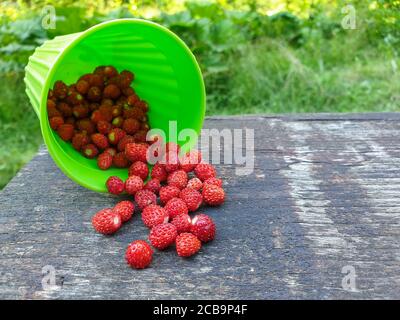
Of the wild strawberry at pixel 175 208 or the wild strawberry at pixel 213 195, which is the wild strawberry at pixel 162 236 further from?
the wild strawberry at pixel 213 195

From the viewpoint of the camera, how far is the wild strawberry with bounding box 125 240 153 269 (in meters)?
1.09

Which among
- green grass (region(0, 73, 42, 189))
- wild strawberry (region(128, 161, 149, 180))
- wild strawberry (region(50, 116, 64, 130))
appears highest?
wild strawberry (region(50, 116, 64, 130))

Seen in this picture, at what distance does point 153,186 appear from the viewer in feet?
4.67

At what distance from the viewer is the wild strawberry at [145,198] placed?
53.3 inches

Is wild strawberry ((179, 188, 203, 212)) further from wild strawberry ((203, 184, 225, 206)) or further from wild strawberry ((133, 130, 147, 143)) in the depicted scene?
wild strawberry ((133, 130, 147, 143))

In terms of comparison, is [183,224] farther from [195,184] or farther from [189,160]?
[189,160]

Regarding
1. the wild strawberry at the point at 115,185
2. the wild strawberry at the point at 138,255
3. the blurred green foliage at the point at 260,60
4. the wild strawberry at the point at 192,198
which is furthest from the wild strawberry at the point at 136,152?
the blurred green foliage at the point at 260,60

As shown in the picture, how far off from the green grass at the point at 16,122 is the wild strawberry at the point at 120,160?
1.55 meters

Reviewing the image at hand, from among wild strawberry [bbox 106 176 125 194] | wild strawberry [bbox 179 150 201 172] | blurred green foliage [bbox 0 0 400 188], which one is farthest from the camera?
blurred green foliage [bbox 0 0 400 188]

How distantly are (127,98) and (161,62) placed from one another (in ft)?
0.64

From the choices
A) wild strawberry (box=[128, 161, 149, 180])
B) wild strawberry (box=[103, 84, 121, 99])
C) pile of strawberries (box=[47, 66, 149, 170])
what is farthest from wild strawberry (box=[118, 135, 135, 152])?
wild strawberry (box=[103, 84, 121, 99])

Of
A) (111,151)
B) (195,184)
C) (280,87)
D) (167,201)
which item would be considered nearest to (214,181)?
(195,184)

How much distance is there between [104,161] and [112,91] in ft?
1.03
